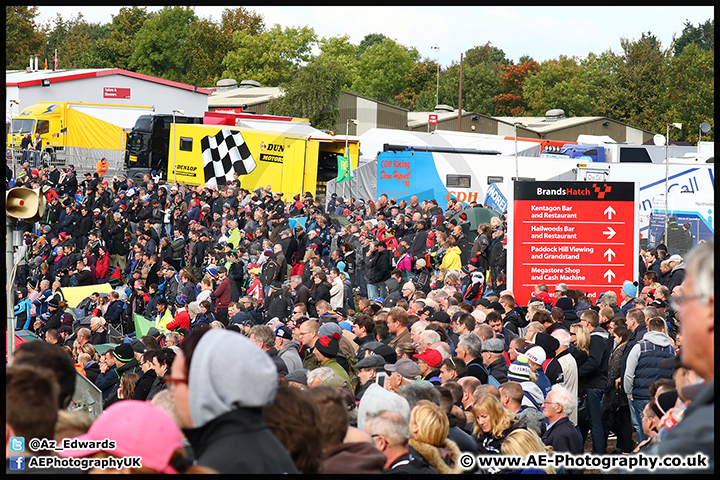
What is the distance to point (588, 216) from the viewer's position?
10.8 metres

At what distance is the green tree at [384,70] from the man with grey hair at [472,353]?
2715 inches

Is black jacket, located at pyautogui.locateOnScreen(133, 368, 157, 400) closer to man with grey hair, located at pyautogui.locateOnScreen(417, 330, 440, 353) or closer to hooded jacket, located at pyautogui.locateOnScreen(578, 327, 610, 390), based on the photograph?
man with grey hair, located at pyautogui.locateOnScreen(417, 330, 440, 353)

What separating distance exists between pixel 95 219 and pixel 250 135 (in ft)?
22.1

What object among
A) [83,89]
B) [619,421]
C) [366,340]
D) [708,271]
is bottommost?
[619,421]

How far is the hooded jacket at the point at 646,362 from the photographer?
6918 millimetres

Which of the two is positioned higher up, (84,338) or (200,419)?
(200,419)

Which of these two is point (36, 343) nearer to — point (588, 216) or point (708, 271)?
point (708, 271)

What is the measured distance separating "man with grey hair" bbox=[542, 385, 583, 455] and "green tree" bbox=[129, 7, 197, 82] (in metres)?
67.4

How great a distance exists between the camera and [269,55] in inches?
2603

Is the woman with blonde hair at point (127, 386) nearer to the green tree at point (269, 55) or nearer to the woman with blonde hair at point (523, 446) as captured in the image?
the woman with blonde hair at point (523, 446)

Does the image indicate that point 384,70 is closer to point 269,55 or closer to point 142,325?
point 269,55

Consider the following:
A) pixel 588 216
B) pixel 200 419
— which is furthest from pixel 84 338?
pixel 200 419

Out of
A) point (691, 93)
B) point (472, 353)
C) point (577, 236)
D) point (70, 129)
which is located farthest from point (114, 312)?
point (691, 93)

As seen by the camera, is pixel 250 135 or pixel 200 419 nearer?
pixel 200 419
